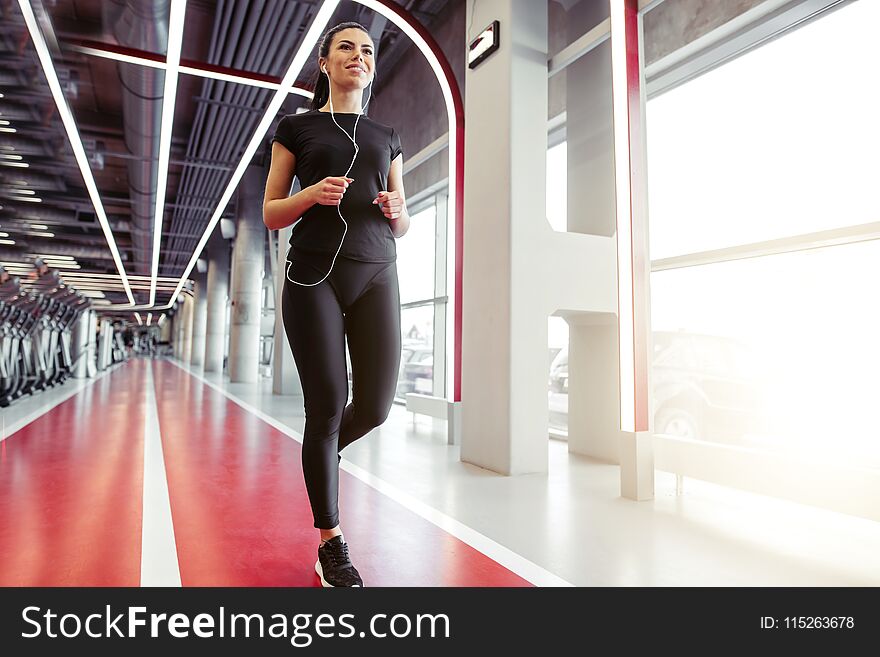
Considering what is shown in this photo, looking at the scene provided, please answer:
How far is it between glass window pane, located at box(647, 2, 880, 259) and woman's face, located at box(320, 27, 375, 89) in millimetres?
2603

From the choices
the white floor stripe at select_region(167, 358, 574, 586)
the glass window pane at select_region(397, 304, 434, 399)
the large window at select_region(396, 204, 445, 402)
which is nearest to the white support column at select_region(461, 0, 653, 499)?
the white floor stripe at select_region(167, 358, 574, 586)

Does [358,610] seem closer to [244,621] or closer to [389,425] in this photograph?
[244,621]

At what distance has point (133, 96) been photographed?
20.3 ft

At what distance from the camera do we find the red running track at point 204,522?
5.60 feet

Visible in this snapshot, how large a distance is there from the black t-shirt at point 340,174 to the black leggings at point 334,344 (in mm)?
40

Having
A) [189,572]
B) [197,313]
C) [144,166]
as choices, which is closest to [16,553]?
[189,572]

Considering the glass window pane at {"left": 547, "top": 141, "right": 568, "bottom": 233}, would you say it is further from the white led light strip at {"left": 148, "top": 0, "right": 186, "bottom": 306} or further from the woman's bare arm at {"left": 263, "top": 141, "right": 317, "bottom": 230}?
the woman's bare arm at {"left": 263, "top": 141, "right": 317, "bottom": 230}

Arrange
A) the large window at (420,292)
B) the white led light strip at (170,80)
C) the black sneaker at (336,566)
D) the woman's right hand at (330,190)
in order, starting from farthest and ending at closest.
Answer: the large window at (420,292), the white led light strip at (170,80), the black sneaker at (336,566), the woman's right hand at (330,190)

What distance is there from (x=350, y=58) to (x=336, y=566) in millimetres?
1408

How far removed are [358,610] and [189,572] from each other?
1.97 feet

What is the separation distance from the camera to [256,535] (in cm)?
210

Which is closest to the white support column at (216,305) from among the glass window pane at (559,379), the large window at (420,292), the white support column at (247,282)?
the white support column at (247,282)

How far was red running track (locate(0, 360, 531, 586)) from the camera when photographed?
5.60ft

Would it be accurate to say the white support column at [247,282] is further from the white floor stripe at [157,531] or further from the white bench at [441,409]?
the white floor stripe at [157,531]
